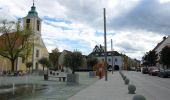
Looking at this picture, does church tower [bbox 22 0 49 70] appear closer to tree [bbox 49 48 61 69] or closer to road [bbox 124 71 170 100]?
tree [bbox 49 48 61 69]

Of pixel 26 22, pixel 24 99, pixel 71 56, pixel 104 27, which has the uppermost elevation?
pixel 26 22

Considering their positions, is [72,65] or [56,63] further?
[56,63]

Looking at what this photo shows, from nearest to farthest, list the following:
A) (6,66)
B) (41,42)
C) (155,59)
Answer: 1. (6,66)
2. (41,42)
3. (155,59)

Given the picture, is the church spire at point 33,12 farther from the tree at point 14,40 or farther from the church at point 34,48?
the tree at point 14,40

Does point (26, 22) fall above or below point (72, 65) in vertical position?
above

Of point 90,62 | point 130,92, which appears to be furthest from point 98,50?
point 130,92

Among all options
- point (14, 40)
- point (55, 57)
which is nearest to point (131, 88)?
point (14, 40)

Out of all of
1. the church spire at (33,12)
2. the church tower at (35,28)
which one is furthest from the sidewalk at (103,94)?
the church spire at (33,12)

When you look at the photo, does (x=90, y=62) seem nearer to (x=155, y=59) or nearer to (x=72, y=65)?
(x=155, y=59)

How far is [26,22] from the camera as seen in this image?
311 ft

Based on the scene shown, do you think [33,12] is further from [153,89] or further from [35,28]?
[153,89]

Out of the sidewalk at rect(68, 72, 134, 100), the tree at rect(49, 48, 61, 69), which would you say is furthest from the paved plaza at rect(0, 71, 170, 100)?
the tree at rect(49, 48, 61, 69)

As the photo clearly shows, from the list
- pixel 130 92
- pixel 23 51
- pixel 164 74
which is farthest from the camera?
pixel 23 51

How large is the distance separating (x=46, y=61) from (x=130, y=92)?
231 ft
